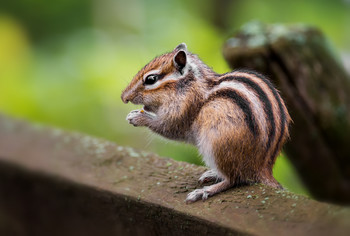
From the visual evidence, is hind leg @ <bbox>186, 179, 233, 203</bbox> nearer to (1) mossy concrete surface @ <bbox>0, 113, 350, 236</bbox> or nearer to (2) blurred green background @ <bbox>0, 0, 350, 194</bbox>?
A: (1) mossy concrete surface @ <bbox>0, 113, 350, 236</bbox>

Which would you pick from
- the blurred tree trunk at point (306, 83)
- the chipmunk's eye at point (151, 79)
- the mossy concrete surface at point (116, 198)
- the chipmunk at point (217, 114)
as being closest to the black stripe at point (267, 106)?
the chipmunk at point (217, 114)

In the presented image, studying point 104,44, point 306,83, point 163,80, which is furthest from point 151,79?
point 104,44

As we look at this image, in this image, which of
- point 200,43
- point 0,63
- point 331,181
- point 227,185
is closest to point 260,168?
point 227,185

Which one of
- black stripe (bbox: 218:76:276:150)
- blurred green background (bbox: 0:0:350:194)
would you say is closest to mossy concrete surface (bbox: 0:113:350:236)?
black stripe (bbox: 218:76:276:150)

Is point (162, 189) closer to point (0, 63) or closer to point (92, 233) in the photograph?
point (92, 233)

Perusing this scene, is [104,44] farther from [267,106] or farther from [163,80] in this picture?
[267,106]

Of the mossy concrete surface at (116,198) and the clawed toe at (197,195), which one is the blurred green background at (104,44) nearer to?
the mossy concrete surface at (116,198)

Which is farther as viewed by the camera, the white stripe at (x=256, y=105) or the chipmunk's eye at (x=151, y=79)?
the chipmunk's eye at (x=151, y=79)
